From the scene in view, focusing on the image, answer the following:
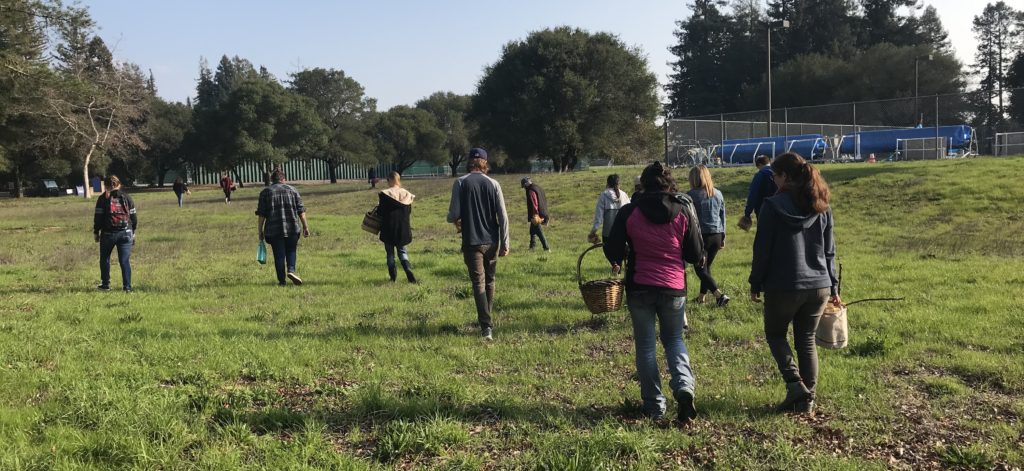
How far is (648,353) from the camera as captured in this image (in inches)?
159

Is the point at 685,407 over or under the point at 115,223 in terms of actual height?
under

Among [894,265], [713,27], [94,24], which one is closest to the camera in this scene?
[894,265]

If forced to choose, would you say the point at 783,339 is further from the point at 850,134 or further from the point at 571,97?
the point at 571,97

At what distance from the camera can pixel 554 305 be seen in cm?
771

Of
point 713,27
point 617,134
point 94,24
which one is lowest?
point 617,134

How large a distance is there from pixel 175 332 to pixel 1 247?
45.3 ft

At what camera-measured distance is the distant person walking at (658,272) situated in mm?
4008

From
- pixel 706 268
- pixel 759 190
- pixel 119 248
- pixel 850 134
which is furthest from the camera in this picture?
pixel 850 134

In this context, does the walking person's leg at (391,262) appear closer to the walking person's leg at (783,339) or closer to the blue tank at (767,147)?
the walking person's leg at (783,339)

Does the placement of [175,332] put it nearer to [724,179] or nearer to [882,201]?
[882,201]

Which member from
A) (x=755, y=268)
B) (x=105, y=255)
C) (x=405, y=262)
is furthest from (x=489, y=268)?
(x=105, y=255)

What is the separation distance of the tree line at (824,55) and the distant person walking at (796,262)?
54.2 metres

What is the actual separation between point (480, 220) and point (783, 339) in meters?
3.03

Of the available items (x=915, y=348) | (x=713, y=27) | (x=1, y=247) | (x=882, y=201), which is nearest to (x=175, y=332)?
(x=915, y=348)
